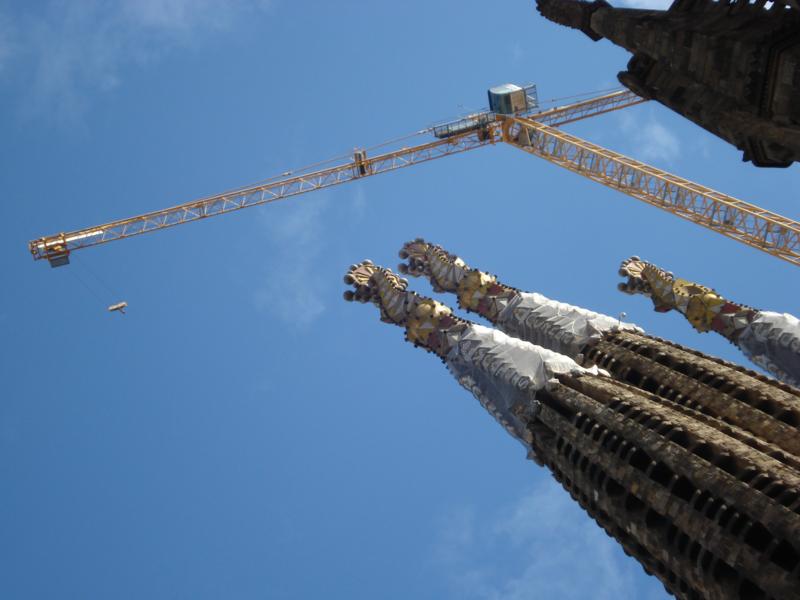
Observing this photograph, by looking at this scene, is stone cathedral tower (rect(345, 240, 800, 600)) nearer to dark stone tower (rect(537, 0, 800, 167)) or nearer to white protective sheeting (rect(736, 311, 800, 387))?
white protective sheeting (rect(736, 311, 800, 387))

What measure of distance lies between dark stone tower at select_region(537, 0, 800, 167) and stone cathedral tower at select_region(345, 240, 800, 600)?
12.6 meters

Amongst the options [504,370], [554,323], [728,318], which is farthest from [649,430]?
[728,318]

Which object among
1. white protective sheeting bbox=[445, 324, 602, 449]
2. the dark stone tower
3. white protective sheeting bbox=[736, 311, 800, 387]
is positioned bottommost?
the dark stone tower

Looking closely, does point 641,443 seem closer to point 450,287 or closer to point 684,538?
point 684,538

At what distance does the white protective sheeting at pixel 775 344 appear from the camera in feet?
188

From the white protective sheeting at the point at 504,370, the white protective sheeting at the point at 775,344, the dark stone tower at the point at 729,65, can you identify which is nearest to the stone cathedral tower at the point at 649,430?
the white protective sheeting at the point at 504,370

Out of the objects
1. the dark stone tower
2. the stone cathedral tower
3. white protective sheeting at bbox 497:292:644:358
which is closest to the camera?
the dark stone tower

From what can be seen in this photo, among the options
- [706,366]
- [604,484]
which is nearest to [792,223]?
[706,366]

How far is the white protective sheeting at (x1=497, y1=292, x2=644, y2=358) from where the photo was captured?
59.1 meters

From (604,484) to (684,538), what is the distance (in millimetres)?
6430

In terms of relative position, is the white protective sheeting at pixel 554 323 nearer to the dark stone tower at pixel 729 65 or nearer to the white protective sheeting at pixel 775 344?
the white protective sheeting at pixel 775 344

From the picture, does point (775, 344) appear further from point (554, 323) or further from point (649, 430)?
point (649, 430)

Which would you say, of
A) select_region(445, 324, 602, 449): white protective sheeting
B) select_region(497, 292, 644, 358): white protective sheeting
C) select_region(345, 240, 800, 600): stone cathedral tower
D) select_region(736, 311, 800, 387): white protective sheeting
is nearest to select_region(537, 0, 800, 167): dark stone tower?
select_region(345, 240, 800, 600): stone cathedral tower

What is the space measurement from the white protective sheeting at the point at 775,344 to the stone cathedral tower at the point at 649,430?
25.6 ft
